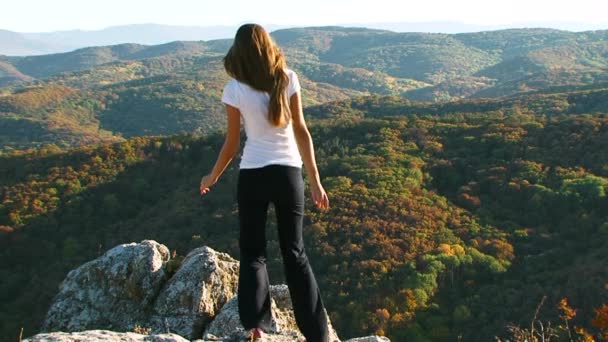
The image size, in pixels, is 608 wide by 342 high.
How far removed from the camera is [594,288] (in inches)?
1026

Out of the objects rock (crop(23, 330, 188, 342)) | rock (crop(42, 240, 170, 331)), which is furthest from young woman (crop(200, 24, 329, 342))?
rock (crop(42, 240, 170, 331))

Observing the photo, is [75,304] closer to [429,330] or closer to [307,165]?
[307,165]

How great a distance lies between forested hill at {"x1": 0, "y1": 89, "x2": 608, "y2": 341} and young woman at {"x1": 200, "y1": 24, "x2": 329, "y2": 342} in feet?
62.8

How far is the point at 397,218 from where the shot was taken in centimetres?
3781

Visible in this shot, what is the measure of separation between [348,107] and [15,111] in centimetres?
8774

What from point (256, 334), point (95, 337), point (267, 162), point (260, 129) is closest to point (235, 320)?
point (256, 334)

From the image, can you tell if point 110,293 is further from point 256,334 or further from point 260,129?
point 260,129

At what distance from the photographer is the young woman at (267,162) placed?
3.77 m

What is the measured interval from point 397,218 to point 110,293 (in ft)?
106

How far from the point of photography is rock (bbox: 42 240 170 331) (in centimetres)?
639

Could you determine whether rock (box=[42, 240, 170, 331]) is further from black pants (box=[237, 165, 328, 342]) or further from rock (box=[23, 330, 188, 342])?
black pants (box=[237, 165, 328, 342])

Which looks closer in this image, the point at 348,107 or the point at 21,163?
the point at 21,163

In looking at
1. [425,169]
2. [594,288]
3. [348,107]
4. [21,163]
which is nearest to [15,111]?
[348,107]

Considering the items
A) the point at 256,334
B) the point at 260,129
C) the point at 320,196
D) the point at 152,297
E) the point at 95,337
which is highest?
the point at 260,129
